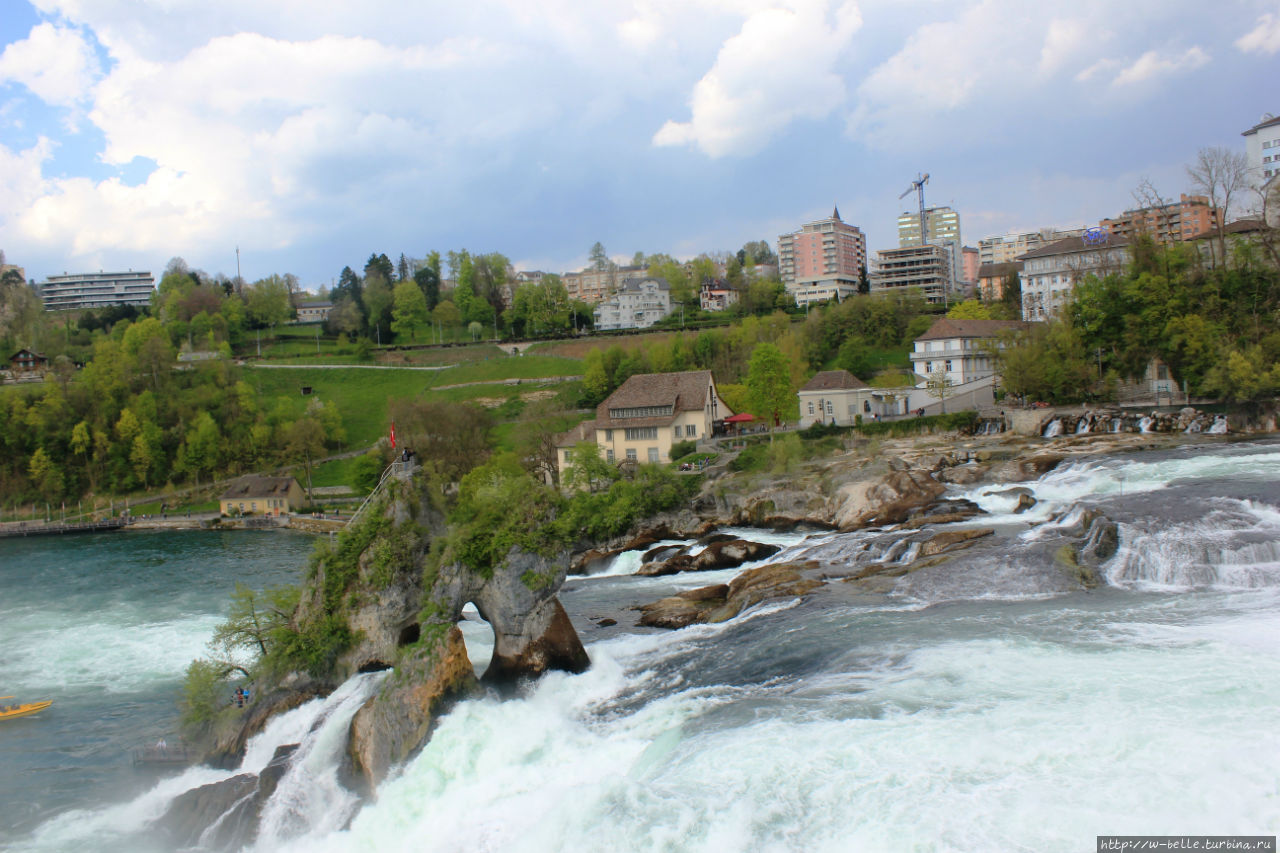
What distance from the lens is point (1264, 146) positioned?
279 ft

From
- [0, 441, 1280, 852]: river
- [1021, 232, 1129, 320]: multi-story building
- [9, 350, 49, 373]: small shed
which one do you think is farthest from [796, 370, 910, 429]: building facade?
[9, 350, 49, 373]: small shed

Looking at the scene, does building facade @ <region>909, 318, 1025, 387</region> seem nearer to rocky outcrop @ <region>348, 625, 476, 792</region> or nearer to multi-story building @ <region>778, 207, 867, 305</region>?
rocky outcrop @ <region>348, 625, 476, 792</region>

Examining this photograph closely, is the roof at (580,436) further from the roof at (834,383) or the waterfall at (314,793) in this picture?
the waterfall at (314,793)

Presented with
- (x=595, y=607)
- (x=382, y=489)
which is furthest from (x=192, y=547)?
(x=382, y=489)

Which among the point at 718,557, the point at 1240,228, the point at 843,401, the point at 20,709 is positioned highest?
the point at 1240,228

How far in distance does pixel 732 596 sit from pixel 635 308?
112108mm

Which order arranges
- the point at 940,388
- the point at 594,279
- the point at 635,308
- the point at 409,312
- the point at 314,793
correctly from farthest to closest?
the point at 594,279
the point at 635,308
the point at 409,312
the point at 940,388
the point at 314,793

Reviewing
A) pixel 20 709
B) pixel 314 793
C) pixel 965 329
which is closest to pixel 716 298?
pixel 965 329

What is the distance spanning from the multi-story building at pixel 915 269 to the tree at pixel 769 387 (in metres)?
81.2

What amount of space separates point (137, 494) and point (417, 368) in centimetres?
3988

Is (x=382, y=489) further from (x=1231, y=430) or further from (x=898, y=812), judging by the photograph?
(x=1231, y=430)

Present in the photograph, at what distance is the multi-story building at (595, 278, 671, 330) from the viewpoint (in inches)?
5310

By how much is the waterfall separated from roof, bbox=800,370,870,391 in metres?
50.1

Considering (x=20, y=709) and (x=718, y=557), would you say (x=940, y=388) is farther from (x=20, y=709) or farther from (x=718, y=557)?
(x=20, y=709)
